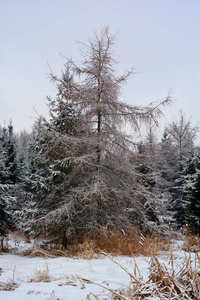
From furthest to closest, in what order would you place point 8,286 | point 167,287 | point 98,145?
1. point 98,145
2. point 8,286
3. point 167,287

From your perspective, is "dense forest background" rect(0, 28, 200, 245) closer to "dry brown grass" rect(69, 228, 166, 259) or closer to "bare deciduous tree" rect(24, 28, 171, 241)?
"bare deciduous tree" rect(24, 28, 171, 241)

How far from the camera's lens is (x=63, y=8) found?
647cm

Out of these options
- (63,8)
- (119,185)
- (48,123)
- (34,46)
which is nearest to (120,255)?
(119,185)

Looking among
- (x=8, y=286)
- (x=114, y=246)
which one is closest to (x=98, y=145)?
(x=114, y=246)

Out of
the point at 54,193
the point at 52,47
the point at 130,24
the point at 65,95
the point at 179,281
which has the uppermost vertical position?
the point at 130,24

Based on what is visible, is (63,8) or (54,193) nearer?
(63,8)

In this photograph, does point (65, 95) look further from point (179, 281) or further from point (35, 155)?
point (179, 281)

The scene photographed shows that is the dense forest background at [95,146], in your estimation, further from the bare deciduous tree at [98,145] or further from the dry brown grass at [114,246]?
the dry brown grass at [114,246]

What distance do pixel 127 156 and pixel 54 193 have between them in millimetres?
2892

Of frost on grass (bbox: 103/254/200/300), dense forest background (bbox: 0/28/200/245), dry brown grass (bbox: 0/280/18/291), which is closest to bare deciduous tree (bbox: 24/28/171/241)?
dense forest background (bbox: 0/28/200/245)

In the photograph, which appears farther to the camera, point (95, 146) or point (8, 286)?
point (95, 146)

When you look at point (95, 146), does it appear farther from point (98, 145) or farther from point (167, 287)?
point (167, 287)

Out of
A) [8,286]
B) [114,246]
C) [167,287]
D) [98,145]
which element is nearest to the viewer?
[167,287]

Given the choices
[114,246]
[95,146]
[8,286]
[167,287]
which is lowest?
[114,246]
